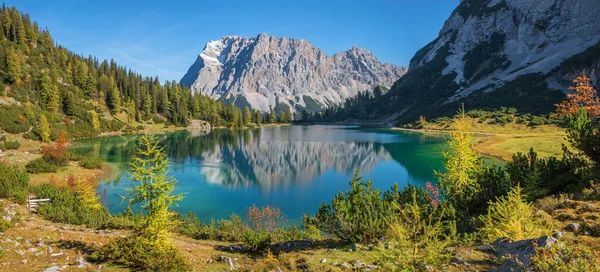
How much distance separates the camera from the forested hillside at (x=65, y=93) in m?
98.1

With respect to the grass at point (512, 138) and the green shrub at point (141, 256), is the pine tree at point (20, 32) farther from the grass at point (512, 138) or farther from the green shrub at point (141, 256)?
the grass at point (512, 138)

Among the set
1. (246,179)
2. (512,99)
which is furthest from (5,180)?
(512,99)

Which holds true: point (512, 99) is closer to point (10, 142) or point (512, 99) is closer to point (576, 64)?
point (576, 64)

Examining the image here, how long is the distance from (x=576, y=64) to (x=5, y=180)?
22020 centimetres

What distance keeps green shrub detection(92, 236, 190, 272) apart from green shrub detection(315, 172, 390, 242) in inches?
359

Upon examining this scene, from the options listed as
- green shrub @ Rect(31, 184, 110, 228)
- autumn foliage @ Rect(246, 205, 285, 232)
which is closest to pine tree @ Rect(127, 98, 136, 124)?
green shrub @ Rect(31, 184, 110, 228)

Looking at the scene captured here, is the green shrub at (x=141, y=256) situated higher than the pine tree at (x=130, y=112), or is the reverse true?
the pine tree at (x=130, y=112)

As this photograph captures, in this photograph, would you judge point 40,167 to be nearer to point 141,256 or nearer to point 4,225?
point 4,225

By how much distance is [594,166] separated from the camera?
18.3m

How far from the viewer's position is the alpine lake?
43.7 meters

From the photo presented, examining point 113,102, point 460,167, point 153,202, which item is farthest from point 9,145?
point 113,102

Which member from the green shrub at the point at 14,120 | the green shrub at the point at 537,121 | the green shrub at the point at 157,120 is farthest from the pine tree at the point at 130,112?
the green shrub at the point at 537,121

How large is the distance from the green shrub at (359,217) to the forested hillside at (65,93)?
9290 centimetres

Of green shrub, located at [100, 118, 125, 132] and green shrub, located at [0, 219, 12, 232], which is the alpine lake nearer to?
green shrub, located at [0, 219, 12, 232]
